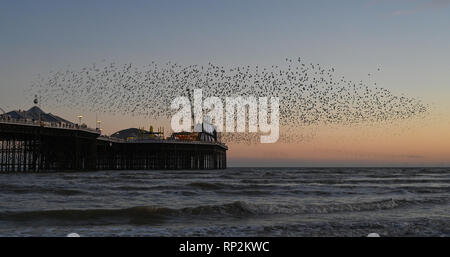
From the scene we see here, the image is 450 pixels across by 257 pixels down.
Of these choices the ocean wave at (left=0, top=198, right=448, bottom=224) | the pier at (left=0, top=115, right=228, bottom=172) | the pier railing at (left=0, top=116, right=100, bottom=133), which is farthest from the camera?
the pier at (left=0, top=115, right=228, bottom=172)

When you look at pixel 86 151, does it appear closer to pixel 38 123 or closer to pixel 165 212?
pixel 38 123

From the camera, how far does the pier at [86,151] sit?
73.3m

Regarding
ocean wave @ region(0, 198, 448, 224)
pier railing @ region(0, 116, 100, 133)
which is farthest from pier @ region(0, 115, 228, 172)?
ocean wave @ region(0, 198, 448, 224)

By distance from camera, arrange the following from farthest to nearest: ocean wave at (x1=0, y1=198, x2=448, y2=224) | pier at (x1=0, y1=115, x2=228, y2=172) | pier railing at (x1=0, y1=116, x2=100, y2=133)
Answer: pier at (x1=0, y1=115, x2=228, y2=172) → pier railing at (x1=0, y1=116, x2=100, y2=133) → ocean wave at (x1=0, y1=198, x2=448, y2=224)

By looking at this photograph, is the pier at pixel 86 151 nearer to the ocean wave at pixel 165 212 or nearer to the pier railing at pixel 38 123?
the pier railing at pixel 38 123

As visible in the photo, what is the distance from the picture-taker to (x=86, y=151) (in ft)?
306

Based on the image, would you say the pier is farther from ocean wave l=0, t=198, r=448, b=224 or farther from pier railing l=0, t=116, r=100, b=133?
ocean wave l=0, t=198, r=448, b=224

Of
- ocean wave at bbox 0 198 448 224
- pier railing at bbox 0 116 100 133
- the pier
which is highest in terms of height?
pier railing at bbox 0 116 100 133

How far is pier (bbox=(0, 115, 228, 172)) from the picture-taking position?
73.3m

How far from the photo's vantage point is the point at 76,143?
80375mm

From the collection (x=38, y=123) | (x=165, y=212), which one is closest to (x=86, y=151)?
(x=38, y=123)

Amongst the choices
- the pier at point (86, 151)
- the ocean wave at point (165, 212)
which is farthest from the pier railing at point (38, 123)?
the ocean wave at point (165, 212)
